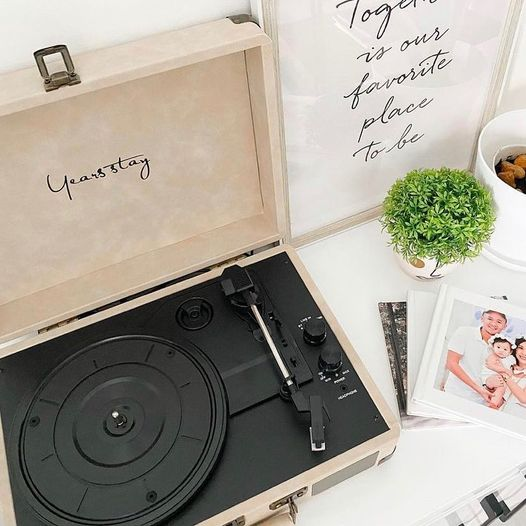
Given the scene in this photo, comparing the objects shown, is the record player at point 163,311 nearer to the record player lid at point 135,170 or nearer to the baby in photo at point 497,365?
the record player lid at point 135,170

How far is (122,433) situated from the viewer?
76cm

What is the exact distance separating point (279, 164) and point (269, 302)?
20cm

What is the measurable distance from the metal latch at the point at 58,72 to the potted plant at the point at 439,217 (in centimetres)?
52

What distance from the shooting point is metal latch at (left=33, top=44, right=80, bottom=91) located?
66 centimetres

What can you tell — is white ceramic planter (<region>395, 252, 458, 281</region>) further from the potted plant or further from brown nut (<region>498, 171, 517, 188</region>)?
brown nut (<region>498, 171, 517, 188</region>)

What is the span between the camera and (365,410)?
786 mm

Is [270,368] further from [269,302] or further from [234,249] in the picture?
[234,249]

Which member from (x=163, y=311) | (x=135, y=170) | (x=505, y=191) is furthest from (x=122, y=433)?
(x=505, y=191)

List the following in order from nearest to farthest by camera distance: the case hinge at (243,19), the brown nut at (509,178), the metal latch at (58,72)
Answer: the metal latch at (58,72)
the case hinge at (243,19)
the brown nut at (509,178)

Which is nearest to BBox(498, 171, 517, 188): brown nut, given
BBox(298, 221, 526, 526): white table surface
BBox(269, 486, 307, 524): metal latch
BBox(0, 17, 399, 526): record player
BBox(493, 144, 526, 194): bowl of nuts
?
BBox(493, 144, 526, 194): bowl of nuts

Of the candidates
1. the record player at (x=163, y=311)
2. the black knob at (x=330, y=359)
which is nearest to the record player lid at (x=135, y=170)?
the record player at (x=163, y=311)

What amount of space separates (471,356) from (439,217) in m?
0.22

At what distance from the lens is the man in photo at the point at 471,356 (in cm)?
87

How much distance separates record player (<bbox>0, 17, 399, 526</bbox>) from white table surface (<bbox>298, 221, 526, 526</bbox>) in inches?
1.5
